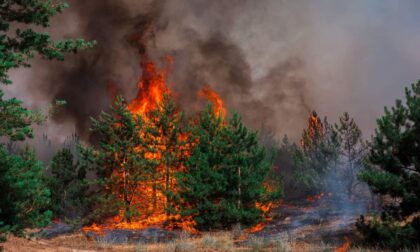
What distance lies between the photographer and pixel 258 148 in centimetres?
2817

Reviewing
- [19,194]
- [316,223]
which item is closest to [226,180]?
[316,223]

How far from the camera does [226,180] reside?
87.7 ft

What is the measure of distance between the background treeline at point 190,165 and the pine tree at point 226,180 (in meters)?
0.07

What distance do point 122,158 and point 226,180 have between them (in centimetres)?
1491

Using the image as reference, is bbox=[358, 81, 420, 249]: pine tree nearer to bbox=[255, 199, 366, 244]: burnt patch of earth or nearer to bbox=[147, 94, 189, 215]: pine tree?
bbox=[255, 199, 366, 244]: burnt patch of earth

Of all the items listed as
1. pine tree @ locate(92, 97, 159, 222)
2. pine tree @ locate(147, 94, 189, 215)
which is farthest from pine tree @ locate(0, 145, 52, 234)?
pine tree @ locate(147, 94, 189, 215)

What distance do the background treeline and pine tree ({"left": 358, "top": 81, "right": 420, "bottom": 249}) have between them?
0.04 m

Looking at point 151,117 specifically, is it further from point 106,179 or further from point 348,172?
point 348,172

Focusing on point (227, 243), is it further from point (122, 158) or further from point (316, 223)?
point (122, 158)

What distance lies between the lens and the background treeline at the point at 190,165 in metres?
10.5

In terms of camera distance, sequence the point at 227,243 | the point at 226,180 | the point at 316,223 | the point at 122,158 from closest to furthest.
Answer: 1. the point at 227,243
2. the point at 226,180
3. the point at 316,223
4. the point at 122,158

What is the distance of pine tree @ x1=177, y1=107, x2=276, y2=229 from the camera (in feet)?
87.2

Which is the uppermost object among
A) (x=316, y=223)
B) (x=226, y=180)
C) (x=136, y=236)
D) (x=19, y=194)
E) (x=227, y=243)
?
(x=226, y=180)

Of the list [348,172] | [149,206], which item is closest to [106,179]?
[149,206]
